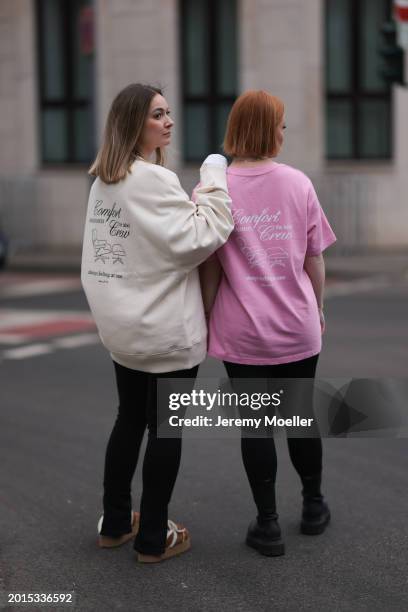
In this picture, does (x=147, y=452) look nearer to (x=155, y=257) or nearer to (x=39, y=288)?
(x=155, y=257)

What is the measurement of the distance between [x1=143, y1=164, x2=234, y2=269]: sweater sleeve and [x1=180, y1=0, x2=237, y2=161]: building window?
18.4 m

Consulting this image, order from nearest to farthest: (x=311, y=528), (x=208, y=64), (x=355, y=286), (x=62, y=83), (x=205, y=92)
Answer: (x=311, y=528), (x=355, y=286), (x=208, y=64), (x=205, y=92), (x=62, y=83)

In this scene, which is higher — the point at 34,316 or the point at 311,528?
the point at 311,528

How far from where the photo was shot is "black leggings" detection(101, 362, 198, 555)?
4.14 m

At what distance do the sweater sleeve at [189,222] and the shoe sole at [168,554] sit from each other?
1.10 metres

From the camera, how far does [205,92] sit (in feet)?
73.3

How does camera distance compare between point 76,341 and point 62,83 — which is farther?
point 62,83

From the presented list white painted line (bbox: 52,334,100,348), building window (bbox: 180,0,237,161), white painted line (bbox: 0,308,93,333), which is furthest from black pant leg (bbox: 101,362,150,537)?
building window (bbox: 180,0,237,161)

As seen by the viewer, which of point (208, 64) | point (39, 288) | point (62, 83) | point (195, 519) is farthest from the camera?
point (62, 83)

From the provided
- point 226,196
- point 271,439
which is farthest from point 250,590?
point 226,196

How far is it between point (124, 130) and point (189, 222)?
0.42m

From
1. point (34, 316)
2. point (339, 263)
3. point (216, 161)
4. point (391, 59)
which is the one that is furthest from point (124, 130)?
point (339, 263)

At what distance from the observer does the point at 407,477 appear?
5.34 m

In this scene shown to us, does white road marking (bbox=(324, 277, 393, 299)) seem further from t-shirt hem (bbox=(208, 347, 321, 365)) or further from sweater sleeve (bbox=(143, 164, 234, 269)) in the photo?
sweater sleeve (bbox=(143, 164, 234, 269))
